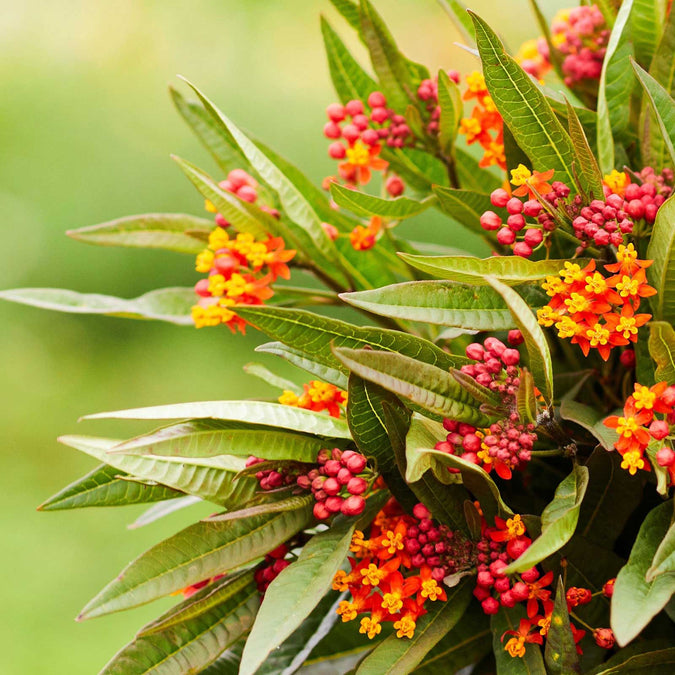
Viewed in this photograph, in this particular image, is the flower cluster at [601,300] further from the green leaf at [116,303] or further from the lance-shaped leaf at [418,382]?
the green leaf at [116,303]

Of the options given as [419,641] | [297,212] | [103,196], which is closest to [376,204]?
[297,212]

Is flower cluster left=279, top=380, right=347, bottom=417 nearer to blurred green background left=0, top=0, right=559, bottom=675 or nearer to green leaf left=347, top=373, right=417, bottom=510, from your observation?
green leaf left=347, top=373, right=417, bottom=510

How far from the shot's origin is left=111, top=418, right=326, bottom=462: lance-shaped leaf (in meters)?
0.40

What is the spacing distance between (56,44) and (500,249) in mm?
1545

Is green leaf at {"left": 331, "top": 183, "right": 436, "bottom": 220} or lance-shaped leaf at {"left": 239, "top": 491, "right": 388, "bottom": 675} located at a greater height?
green leaf at {"left": 331, "top": 183, "right": 436, "bottom": 220}

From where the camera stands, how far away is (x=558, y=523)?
14.7 inches

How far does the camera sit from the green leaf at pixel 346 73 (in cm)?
63

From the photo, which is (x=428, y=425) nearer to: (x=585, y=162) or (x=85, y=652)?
(x=585, y=162)

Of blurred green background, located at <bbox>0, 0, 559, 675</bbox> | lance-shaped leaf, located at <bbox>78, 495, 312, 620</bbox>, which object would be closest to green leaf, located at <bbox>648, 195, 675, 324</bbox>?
lance-shaped leaf, located at <bbox>78, 495, 312, 620</bbox>

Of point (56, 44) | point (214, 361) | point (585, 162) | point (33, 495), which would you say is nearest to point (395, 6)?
point (56, 44)

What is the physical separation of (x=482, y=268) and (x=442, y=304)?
0.03 meters

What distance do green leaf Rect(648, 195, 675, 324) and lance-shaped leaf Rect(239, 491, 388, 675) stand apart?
20 centimetres

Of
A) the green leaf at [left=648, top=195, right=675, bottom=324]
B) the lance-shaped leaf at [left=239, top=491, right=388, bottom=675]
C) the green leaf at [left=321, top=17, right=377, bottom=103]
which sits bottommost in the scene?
the lance-shaped leaf at [left=239, top=491, right=388, bottom=675]

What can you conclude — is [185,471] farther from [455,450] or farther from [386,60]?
[386,60]
